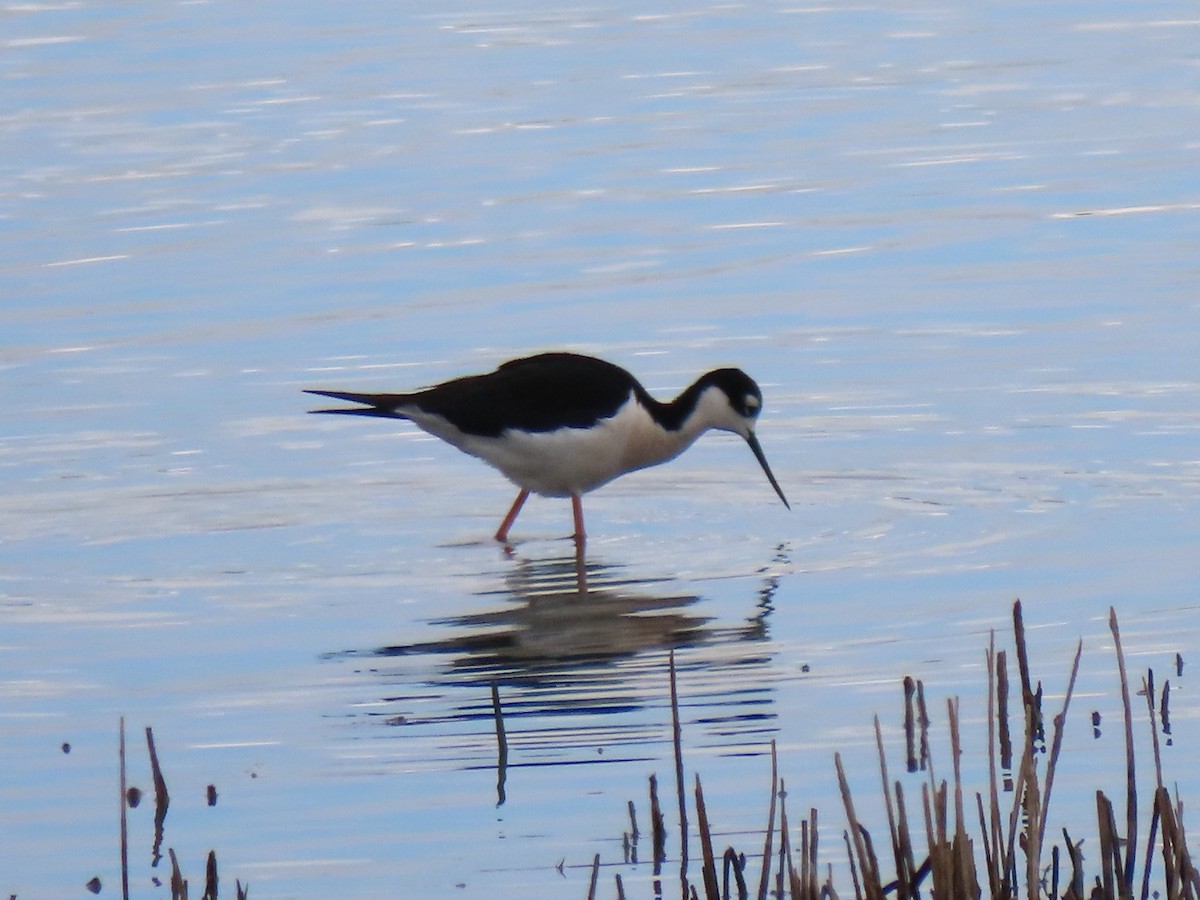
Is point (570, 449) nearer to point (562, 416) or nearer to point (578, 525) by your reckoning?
point (562, 416)

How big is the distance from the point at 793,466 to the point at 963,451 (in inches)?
31.7

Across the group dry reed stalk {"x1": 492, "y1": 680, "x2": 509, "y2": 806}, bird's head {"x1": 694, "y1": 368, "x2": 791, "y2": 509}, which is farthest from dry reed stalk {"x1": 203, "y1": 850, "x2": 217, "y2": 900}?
bird's head {"x1": 694, "y1": 368, "x2": 791, "y2": 509}

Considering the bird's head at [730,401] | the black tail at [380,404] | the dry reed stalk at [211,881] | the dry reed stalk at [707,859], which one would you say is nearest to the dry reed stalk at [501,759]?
the dry reed stalk at [211,881]

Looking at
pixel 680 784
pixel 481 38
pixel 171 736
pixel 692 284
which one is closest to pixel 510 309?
pixel 692 284

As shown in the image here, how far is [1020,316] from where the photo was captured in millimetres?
14102

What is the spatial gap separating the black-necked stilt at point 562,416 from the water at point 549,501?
12.6 inches

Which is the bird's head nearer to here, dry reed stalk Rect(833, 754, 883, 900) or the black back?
the black back

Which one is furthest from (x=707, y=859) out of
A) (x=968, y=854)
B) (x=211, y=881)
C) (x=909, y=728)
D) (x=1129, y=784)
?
(x=909, y=728)

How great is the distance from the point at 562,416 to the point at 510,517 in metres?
0.54

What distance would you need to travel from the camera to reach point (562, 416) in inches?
425

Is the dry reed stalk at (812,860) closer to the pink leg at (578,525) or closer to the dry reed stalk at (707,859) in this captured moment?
the dry reed stalk at (707,859)

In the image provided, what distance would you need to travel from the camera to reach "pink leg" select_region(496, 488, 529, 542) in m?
11.0

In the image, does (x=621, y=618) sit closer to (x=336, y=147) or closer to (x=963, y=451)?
(x=963, y=451)

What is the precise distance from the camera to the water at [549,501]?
747cm
